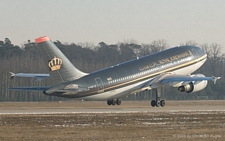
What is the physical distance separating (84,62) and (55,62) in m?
104

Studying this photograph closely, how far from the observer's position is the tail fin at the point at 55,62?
5434 centimetres

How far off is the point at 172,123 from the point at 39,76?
30.7 metres

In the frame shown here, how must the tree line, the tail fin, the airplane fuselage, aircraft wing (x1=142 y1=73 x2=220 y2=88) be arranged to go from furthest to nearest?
the tree line, aircraft wing (x1=142 y1=73 x2=220 y2=88), the airplane fuselage, the tail fin

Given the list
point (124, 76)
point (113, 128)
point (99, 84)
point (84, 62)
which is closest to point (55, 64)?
point (99, 84)

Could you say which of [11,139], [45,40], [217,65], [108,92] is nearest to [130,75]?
[108,92]

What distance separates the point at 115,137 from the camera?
32.8 metres

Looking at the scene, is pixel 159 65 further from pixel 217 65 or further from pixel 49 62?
pixel 217 65

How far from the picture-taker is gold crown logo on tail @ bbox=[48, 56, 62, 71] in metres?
55.4

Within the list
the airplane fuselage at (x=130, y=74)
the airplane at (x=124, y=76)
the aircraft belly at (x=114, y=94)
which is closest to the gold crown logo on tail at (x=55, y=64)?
the airplane at (x=124, y=76)

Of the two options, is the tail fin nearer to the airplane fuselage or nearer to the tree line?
the airplane fuselage

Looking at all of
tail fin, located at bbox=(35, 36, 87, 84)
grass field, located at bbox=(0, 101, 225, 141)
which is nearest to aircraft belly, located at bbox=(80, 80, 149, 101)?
tail fin, located at bbox=(35, 36, 87, 84)

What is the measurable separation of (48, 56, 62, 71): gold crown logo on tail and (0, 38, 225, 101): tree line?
3910 centimetres

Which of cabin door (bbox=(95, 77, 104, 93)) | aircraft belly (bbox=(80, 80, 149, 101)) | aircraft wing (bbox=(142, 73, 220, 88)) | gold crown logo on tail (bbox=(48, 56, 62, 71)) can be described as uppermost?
gold crown logo on tail (bbox=(48, 56, 62, 71))

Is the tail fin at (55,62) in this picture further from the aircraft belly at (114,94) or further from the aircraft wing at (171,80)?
the aircraft wing at (171,80)
